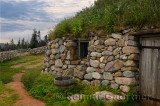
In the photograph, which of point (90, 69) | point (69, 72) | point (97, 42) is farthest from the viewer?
point (69, 72)

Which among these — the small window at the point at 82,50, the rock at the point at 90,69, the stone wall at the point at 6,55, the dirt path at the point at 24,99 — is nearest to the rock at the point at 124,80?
the rock at the point at 90,69

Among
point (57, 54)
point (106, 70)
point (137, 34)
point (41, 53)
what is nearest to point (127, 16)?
point (137, 34)

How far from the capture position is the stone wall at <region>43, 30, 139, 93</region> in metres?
5.25

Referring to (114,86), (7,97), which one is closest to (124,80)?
(114,86)

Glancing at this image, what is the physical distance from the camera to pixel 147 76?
5188 millimetres

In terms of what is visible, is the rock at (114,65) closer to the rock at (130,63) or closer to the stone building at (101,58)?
the stone building at (101,58)

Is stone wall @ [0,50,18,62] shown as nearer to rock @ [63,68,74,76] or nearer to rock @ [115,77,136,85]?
rock @ [63,68,74,76]

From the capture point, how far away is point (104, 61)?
19.3 feet

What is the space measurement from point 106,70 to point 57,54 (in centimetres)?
310

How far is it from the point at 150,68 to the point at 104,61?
164 centimetres

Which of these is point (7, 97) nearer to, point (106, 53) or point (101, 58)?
point (101, 58)

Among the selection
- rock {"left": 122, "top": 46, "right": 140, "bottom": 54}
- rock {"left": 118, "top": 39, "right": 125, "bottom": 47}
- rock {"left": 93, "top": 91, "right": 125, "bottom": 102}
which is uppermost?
rock {"left": 118, "top": 39, "right": 125, "bottom": 47}

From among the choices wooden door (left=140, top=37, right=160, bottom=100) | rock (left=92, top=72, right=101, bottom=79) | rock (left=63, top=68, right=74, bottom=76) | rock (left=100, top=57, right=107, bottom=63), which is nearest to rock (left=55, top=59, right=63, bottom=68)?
rock (left=63, top=68, right=74, bottom=76)

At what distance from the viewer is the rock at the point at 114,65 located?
17.9 ft
